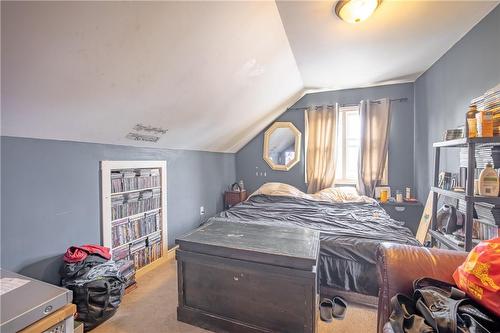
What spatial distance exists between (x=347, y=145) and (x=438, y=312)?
131 inches

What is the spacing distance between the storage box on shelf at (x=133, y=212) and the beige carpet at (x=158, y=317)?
25cm

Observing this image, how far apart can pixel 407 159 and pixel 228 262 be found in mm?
3407

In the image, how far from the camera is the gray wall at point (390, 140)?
3574 mm

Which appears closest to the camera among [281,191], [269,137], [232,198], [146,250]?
[146,250]

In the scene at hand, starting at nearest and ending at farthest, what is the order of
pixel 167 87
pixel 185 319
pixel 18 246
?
pixel 18 246 < pixel 185 319 < pixel 167 87

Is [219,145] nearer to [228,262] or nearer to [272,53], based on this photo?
[272,53]

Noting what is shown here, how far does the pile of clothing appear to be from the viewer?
1.60 m

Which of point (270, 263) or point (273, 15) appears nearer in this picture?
point (270, 263)

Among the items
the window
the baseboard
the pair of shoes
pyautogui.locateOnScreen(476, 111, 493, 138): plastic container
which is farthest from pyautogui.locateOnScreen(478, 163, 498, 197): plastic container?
the baseboard

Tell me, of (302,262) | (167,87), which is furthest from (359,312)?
(167,87)

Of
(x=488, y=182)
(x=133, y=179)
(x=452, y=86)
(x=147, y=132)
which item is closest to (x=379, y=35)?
(x=452, y=86)

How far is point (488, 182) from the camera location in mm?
1413

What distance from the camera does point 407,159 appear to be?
141 inches

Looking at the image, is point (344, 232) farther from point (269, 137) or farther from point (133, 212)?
point (269, 137)
